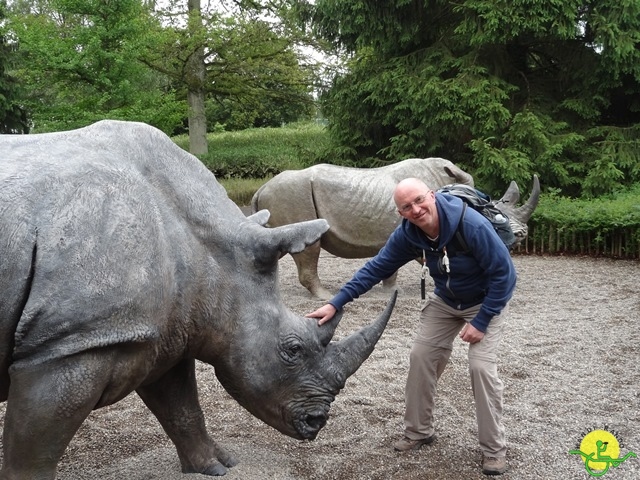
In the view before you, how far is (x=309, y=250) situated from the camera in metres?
8.62

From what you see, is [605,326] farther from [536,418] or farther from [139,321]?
[139,321]

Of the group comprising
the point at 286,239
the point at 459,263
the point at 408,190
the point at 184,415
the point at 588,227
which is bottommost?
the point at 588,227

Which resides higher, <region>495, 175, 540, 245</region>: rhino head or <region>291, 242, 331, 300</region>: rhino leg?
<region>495, 175, 540, 245</region>: rhino head

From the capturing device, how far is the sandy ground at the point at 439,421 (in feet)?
13.5

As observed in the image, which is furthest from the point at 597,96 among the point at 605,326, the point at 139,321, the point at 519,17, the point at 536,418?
the point at 139,321

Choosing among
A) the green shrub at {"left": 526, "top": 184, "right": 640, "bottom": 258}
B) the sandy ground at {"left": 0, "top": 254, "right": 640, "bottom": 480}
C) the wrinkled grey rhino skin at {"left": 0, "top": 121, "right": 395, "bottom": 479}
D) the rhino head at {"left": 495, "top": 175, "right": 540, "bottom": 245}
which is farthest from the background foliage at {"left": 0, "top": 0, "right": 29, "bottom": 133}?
the wrinkled grey rhino skin at {"left": 0, "top": 121, "right": 395, "bottom": 479}

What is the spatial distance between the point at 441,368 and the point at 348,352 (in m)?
1.09

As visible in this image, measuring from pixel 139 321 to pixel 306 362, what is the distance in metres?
0.93

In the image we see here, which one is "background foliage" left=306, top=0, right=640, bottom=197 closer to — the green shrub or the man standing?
the green shrub

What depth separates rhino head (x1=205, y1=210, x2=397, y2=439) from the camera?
10.8 feet

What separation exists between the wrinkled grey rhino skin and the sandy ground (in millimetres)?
739

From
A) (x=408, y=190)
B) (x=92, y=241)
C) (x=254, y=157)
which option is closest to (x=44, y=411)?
(x=92, y=241)

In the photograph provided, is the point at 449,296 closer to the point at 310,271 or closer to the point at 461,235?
the point at 461,235

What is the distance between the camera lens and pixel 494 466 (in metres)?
4.07
